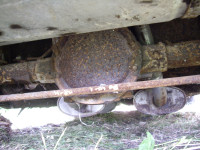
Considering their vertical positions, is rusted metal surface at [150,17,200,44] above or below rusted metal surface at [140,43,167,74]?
above

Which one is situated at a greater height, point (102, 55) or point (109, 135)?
point (102, 55)

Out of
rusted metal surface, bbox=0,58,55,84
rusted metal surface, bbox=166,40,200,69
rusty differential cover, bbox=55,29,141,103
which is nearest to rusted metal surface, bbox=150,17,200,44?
rusted metal surface, bbox=166,40,200,69

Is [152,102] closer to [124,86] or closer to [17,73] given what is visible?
[124,86]

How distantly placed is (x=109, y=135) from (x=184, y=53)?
0.80m

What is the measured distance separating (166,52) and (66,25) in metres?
0.79

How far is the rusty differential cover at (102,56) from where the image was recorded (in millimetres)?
1409

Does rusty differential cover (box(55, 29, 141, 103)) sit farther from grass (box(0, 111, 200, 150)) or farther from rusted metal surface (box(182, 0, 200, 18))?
rusted metal surface (box(182, 0, 200, 18))

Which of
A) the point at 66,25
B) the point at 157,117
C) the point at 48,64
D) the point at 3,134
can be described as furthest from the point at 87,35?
the point at 157,117

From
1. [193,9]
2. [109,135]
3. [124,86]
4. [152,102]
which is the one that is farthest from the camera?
[152,102]

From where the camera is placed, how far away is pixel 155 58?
56.1 inches

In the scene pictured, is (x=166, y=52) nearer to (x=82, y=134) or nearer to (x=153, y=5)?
(x=153, y=5)

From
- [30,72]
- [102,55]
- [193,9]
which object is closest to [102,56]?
[102,55]

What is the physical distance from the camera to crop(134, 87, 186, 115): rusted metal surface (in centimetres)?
165

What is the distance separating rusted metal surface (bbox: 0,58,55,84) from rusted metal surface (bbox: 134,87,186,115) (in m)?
0.71
